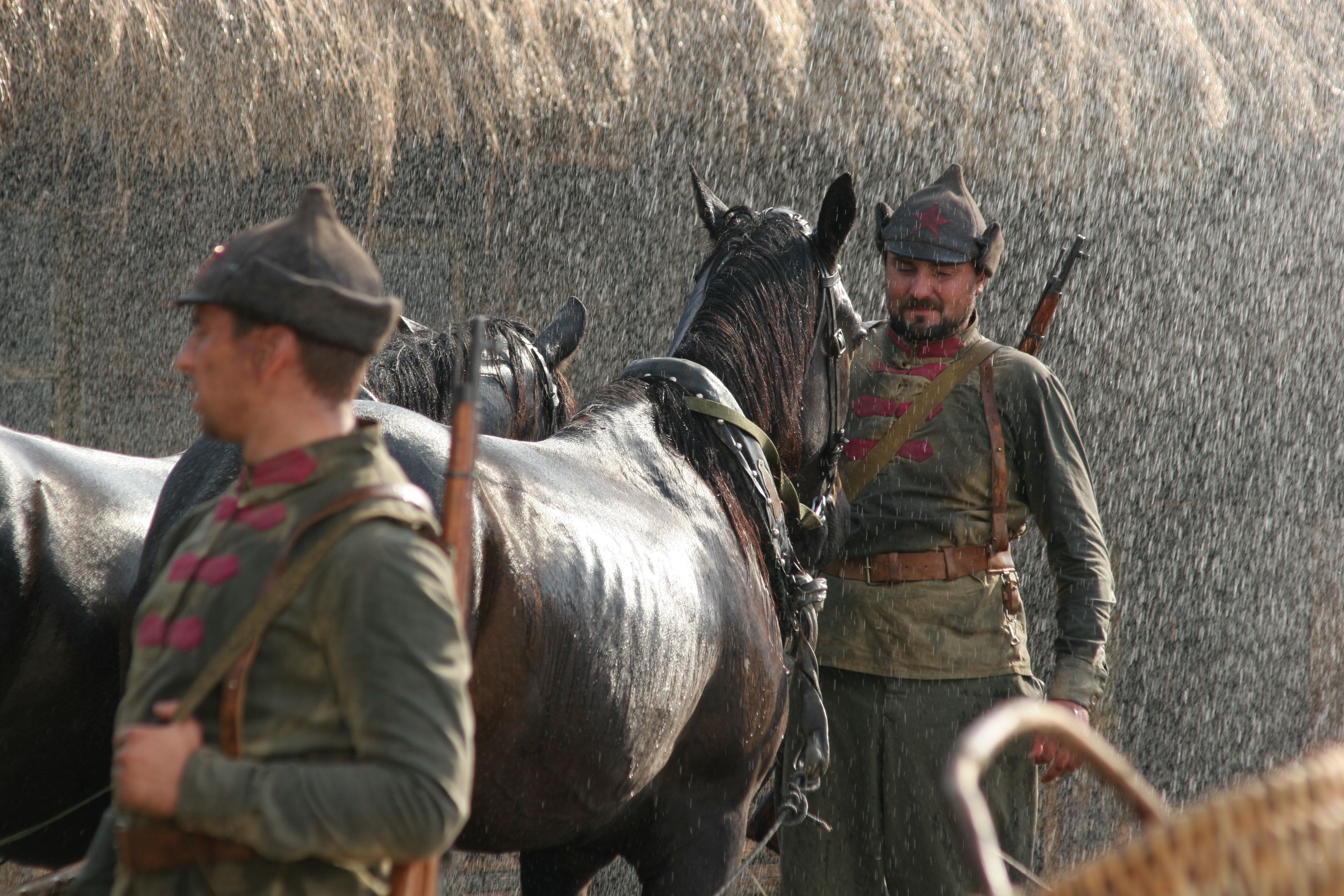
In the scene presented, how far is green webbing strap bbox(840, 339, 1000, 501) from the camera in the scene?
3.23 meters

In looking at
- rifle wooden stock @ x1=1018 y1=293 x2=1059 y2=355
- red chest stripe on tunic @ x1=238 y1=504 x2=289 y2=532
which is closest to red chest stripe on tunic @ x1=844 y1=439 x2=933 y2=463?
rifle wooden stock @ x1=1018 y1=293 x2=1059 y2=355

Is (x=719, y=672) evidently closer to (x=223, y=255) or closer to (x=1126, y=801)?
(x=1126, y=801)

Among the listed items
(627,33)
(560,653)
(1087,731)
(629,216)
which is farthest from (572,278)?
(1087,731)

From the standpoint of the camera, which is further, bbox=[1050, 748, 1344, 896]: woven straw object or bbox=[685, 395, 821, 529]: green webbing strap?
bbox=[685, 395, 821, 529]: green webbing strap

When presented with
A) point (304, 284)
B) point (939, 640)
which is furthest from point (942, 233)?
point (304, 284)

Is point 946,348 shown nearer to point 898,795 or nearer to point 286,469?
point 898,795

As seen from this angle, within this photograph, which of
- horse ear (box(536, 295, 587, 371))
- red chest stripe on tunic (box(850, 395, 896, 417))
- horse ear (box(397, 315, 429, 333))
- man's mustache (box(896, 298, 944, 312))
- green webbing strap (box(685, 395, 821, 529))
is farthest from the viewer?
horse ear (box(536, 295, 587, 371))

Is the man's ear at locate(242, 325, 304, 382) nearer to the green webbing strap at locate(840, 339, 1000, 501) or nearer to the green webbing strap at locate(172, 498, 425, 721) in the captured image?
the green webbing strap at locate(172, 498, 425, 721)

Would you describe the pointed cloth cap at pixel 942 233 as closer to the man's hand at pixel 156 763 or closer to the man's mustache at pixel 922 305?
the man's mustache at pixel 922 305

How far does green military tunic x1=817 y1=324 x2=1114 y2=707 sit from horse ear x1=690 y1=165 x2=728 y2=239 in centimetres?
63

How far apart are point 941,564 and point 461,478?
2049 millimetres

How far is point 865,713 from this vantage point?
3.21 meters

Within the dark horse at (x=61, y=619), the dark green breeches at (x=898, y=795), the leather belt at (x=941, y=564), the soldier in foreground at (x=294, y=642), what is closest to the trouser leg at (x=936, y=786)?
the dark green breeches at (x=898, y=795)

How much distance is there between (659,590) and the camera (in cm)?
237
